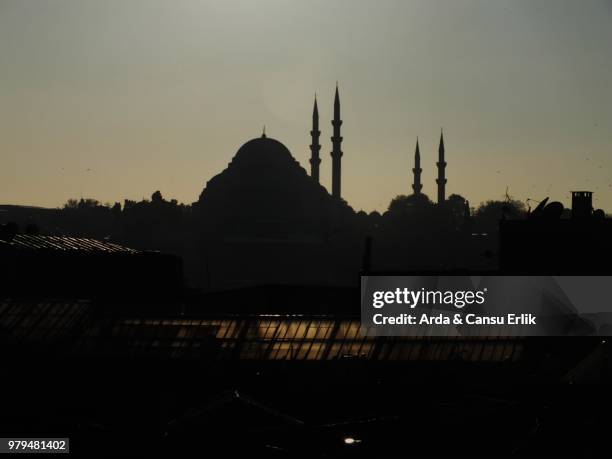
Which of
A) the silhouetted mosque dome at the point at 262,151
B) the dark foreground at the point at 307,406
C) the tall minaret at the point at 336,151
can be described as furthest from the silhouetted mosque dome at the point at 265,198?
the dark foreground at the point at 307,406

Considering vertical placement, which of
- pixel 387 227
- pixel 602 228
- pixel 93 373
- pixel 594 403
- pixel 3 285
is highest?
pixel 387 227

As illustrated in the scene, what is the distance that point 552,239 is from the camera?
216 feet

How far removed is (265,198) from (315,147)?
10138mm

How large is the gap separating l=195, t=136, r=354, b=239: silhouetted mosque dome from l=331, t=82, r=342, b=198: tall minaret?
18.4 feet

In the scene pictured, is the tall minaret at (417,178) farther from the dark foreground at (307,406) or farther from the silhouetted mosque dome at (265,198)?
the dark foreground at (307,406)

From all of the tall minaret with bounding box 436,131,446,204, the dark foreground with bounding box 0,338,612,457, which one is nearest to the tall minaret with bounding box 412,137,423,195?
the tall minaret with bounding box 436,131,446,204

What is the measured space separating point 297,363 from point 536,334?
9042mm

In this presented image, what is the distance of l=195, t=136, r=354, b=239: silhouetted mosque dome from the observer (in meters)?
182

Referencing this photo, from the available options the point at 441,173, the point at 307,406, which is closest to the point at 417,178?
the point at 441,173

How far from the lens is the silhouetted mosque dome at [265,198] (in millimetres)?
181750

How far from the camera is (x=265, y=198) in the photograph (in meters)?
185

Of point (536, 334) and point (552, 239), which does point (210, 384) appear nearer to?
point (536, 334)

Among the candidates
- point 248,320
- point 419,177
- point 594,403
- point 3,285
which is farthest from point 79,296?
point 419,177

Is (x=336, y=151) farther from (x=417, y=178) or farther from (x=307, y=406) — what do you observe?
(x=307, y=406)
